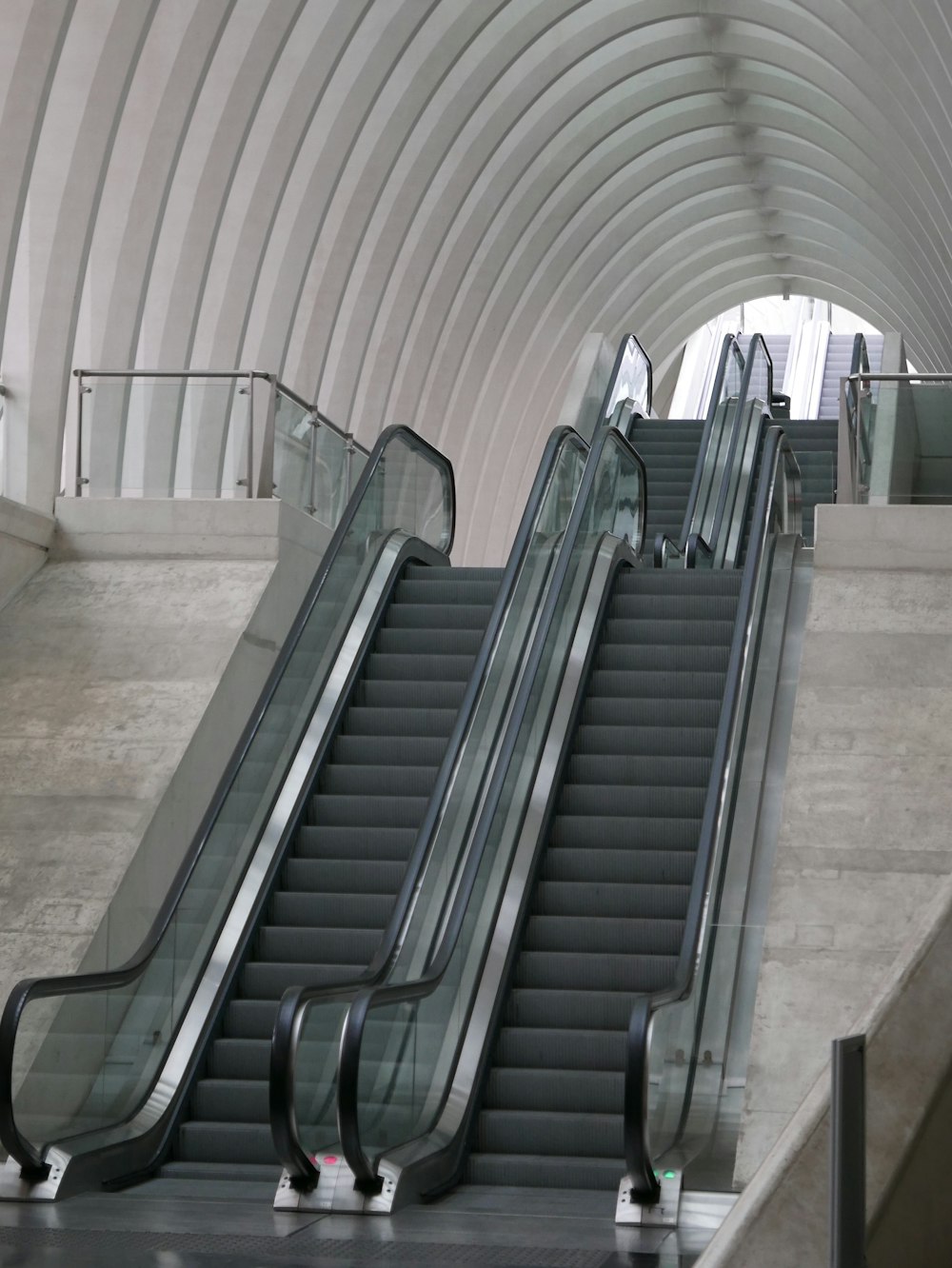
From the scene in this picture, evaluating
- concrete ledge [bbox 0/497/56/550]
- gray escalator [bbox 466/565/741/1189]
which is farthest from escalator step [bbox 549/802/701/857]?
concrete ledge [bbox 0/497/56/550]

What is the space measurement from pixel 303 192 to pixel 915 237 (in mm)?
12455

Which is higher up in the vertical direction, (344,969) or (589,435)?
(589,435)

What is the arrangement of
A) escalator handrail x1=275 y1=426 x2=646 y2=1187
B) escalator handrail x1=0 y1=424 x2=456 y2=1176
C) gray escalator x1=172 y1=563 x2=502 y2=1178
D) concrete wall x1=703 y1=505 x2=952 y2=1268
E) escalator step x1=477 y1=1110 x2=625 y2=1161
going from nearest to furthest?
escalator handrail x1=275 y1=426 x2=646 y2=1187 < escalator handrail x1=0 y1=424 x2=456 y2=1176 < escalator step x1=477 y1=1110 x2=625 y2=1161 < concrete wall x1=703 y1=505 x2=952 y2=1268 < gray escalator x1=172 y1=563 x2=502 y2=1178

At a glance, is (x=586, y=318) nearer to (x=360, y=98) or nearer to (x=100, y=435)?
(x=360, y=98)

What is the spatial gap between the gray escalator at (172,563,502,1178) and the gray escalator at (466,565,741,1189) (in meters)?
0.92

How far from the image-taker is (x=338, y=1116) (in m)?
7.44

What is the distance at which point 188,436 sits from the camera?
525 inches

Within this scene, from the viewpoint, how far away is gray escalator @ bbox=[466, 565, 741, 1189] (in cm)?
852

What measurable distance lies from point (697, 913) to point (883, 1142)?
392cm

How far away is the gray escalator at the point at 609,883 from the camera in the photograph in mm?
8523

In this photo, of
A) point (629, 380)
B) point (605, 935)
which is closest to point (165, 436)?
point (605, 935)

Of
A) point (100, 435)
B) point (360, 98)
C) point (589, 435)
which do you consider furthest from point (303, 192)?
point (100, 435)

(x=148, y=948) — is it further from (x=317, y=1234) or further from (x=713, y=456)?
(x=713, y=456)

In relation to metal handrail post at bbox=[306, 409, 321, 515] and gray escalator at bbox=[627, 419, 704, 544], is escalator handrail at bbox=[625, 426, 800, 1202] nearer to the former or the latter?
metal handrail post at bbox=[306, 409, 321, 515]
